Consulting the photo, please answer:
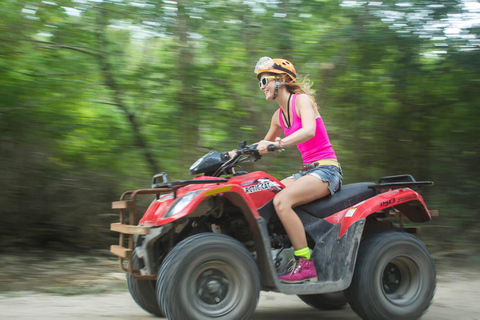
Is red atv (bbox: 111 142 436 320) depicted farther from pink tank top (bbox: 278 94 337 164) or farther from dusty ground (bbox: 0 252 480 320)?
dusty ground (bbox: 0 252 480 320)

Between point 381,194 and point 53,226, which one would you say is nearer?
point 381,194

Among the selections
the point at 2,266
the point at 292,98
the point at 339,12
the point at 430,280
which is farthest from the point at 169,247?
the point at 339,12

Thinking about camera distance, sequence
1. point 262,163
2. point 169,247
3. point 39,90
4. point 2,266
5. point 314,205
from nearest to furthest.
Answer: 1. point 169,247
2. point 314,205
3. point 2,266
4. point 39,90
5. point 262,163

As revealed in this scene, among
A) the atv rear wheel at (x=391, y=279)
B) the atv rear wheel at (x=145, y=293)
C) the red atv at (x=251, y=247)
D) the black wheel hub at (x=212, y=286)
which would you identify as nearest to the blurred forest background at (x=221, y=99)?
the atv rear wheel at (x=145, y=293)

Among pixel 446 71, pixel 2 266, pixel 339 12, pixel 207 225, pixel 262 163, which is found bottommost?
pixel 2 266

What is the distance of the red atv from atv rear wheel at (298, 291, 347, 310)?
786 millimetres

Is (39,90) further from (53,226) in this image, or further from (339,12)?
(339,12)

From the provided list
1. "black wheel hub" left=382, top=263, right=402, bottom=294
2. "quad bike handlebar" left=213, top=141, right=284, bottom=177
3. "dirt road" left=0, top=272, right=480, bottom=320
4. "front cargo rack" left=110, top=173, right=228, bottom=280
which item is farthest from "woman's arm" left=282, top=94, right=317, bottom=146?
"dirt road" left=0, top=272, right=480, bottom=320

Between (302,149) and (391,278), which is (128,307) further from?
(391,278)

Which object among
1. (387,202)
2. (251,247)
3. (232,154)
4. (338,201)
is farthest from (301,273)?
(232,154)

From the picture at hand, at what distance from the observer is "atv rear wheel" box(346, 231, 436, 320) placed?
4.38 metres

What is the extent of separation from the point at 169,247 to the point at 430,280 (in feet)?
7.56

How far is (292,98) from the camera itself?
4.68m

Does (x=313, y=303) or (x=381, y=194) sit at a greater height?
(x=381, y=194)
